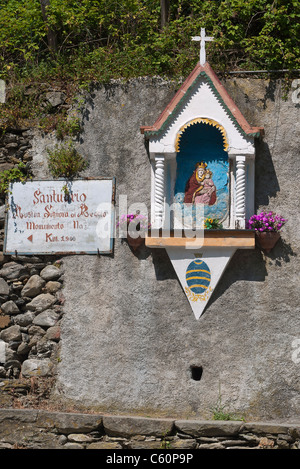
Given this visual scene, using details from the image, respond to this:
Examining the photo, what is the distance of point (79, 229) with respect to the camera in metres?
9.27

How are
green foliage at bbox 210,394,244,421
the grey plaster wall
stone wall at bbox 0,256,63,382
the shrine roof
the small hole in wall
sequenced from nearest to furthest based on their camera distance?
green foliage at bbox 210,394,244,421
the grey plaster wall
the small hole in wall
the shrine roof
stone wall at bbox 0,256,63,382

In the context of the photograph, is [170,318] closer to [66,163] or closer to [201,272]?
[201,272]

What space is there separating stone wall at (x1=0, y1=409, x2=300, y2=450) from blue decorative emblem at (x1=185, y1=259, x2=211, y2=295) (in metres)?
1.53

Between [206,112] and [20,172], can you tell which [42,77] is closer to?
[20,172]

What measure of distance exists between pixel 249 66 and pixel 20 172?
3158mm

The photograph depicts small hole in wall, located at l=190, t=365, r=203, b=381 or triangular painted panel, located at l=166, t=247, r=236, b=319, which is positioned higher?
triangular painted panel, located at l=166, t=247, r=236, b=319

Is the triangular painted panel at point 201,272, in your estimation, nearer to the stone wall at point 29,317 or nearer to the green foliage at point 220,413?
the green foliage at point 220,413

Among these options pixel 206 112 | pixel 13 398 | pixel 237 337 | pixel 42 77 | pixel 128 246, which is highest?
pixel 42 77

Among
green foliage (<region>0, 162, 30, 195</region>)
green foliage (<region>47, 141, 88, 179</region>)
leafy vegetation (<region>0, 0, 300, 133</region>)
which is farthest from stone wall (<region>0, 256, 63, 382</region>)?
leafy vegetation (<region>0, 0, 300, 133</region>)

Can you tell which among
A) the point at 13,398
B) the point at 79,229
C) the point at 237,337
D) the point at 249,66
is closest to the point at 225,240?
the point at 237,337

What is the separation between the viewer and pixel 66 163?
9.41m

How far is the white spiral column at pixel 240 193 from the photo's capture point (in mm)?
8734

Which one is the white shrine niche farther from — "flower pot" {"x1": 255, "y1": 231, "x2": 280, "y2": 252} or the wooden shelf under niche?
"flower pot" {"x1": 255, "y1": 231, "x2": 280, "y2": 252}

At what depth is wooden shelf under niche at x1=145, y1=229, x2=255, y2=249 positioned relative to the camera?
28.3 ft
